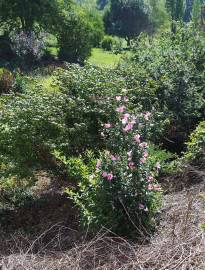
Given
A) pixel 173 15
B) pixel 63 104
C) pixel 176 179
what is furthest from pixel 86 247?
pixel 173 15

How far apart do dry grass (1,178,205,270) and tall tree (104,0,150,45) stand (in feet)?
159

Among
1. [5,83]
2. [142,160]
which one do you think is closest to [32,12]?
[5,83]

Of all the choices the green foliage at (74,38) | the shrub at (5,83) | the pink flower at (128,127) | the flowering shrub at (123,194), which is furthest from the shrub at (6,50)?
the flowering shrub at (123,194)

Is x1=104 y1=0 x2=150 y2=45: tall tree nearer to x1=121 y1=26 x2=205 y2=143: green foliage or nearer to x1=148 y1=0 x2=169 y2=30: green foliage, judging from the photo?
x1=148 y1=0 x2=169 y2=30: green foliage

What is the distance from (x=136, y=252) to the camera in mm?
4363

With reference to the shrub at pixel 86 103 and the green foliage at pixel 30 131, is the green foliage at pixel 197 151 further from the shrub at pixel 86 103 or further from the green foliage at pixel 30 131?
the green foliage at pixel 30 131

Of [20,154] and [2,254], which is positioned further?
[20,154]

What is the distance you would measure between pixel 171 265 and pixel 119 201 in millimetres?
940

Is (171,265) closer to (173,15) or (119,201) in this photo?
(119,201)

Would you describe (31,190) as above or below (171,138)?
below

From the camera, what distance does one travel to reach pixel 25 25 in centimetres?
2817

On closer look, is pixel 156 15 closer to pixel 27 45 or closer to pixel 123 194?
pixel 27 45

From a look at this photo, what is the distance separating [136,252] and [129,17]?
5101 centimetres

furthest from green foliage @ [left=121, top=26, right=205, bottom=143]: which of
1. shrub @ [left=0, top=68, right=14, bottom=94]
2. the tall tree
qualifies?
the tall tree
